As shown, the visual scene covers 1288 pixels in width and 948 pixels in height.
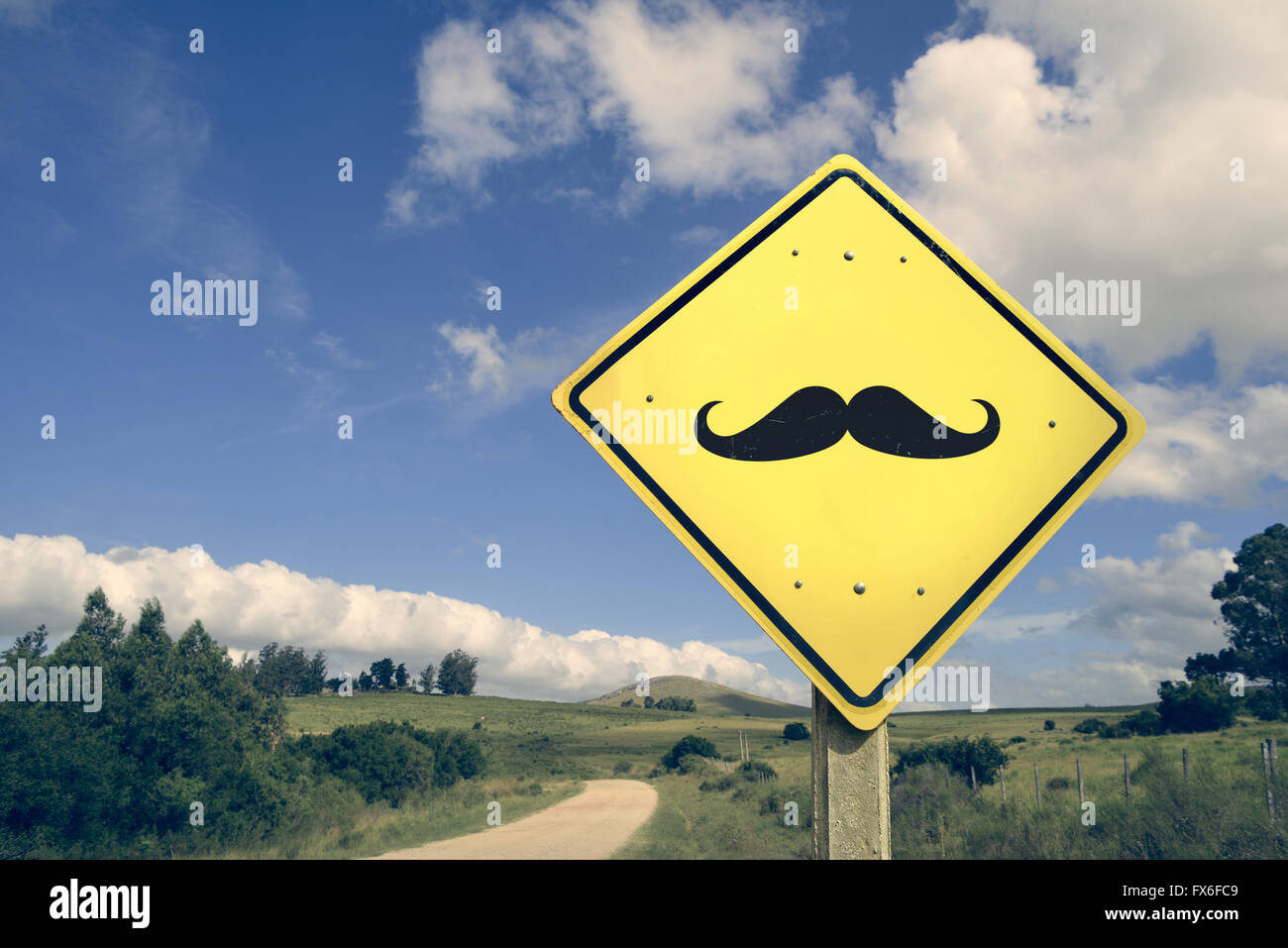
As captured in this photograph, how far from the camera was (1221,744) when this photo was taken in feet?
78.6


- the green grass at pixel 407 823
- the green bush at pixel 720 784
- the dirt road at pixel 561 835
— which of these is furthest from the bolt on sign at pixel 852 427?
the green bush at pixel 720 784

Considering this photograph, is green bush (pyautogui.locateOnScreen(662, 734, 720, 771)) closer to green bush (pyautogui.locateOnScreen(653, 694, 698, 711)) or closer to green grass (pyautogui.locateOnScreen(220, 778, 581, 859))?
green grass (pyautogui.locateOnScreen(220, 778, 581, 859))

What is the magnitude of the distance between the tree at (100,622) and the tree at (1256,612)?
5344 centimetres

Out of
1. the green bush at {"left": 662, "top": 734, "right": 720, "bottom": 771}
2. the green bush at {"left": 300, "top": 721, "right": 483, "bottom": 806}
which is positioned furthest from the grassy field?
the green bush at {"left": 300, "top": 721, "right": 483, "bottom": 806}

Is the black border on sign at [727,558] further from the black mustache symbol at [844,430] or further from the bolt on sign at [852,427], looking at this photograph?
the black mustache symbol at [844,430]

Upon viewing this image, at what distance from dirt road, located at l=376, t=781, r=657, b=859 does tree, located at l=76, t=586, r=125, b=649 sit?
35.0 ft

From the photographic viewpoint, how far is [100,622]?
18.9m

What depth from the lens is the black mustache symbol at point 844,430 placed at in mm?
1704

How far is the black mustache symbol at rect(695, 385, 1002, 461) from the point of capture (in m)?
1.70

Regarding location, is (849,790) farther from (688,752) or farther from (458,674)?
(458,674)
